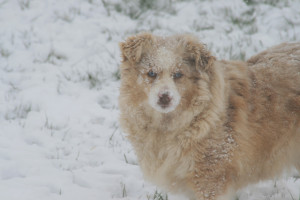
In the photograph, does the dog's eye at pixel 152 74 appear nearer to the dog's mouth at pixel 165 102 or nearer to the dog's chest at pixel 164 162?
the dog's mouth at pixel 165 102

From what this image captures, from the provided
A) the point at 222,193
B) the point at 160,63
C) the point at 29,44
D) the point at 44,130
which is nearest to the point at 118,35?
the point at 29,44

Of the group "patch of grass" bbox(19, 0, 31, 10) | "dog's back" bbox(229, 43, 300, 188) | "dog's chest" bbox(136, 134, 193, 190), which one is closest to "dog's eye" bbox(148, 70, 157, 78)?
"dog's chest" bbox(136, 134, 193, 190)

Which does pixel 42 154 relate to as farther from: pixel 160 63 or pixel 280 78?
pixel 280 78

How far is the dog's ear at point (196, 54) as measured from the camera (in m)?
3.30

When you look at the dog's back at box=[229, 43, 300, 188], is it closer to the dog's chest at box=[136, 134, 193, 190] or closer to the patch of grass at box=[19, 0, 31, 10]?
the dog's chest at box=[136, 134, 193, 190]

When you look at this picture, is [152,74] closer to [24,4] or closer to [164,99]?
[164,99]

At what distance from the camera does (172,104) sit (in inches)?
123

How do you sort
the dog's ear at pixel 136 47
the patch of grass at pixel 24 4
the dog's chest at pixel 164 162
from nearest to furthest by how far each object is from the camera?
the dog's chest at pixel 164 162
the dog's ear at pixel 136 47
the patch of grass at pixel 24 4

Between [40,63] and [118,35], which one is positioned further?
[118,35]

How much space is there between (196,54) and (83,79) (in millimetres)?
2787

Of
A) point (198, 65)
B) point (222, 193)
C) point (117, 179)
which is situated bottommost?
point (117, 179)

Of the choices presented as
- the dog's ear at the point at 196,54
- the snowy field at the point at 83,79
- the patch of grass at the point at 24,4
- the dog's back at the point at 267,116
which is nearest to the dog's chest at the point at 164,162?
the snowy field at the point at 83,79

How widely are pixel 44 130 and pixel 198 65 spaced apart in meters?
2.22

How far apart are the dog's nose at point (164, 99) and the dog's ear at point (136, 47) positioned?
1.57 ft
